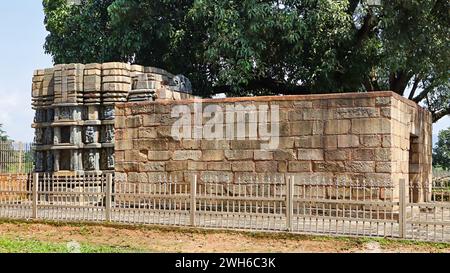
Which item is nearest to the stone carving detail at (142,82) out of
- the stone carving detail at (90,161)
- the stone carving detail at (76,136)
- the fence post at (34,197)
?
the stone carving detail at (76,136)

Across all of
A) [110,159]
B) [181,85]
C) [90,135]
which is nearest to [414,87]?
[181,85]

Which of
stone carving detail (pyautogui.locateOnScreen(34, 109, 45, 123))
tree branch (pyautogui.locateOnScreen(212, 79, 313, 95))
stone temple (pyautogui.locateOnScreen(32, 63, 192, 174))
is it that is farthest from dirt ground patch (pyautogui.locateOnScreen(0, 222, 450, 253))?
tree branch (pyautogui.locateOnScreen(212, 79, 313, 95))

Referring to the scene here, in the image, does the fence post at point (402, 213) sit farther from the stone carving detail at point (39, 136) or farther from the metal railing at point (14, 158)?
the metal railing at point (14, 158)

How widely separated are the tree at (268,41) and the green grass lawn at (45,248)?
9.59 m

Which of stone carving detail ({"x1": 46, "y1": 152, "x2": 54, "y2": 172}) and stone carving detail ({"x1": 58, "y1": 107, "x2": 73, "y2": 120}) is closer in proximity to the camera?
stone carving detail ({"x1": 58, "y1": 107, "x2": 73, "y2": 120})

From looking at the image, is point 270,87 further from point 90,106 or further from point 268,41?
point 90,106

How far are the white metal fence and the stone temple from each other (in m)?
1.73

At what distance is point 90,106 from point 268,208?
7.17 metres

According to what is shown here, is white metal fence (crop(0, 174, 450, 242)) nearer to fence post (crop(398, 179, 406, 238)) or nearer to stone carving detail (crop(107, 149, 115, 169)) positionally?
fence post (crop(398, 179, 406, 238))

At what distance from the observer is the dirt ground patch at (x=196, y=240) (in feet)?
26.3

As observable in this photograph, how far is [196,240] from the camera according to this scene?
8.84 meters

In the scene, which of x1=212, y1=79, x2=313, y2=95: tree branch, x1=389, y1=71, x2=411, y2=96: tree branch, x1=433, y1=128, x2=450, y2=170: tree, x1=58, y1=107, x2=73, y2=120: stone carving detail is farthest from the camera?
x1=433, y1=128, x2=450, y2=170: tree

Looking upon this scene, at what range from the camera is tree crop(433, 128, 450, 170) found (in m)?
32.5

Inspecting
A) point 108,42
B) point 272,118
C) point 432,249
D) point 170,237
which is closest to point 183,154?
point 272,118
